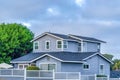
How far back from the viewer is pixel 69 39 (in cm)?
5522

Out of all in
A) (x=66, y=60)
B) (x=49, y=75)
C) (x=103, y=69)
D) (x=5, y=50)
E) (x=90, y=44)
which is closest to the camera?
(x=49, y=75)

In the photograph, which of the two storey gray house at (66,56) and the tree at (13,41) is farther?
the tree at (13,41)

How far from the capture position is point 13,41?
70.9m

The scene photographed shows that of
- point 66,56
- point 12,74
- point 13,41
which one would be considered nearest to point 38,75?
point 12,74

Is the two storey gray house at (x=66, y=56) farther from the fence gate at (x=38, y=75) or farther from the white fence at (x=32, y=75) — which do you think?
the white fence at (x=32, y=75)

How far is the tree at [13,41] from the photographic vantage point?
6851 centimetres

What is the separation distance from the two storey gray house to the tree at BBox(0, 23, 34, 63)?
466 inches

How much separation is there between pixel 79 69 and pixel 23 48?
2395 cm

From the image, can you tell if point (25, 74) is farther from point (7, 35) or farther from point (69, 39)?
point (7, 35)

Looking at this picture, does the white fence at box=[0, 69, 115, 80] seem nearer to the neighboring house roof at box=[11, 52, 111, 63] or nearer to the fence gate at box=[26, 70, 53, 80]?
the fence gate at box=[26, 70, 53, 80]

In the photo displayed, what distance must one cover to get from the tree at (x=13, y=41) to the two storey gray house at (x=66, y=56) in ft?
38.8

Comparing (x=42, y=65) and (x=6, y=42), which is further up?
(x=6, y=42)

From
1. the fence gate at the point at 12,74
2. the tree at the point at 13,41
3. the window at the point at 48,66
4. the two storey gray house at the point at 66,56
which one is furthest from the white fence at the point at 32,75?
the tree at the point at 13,41

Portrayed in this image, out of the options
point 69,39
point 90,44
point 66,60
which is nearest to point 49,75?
point 66,60
